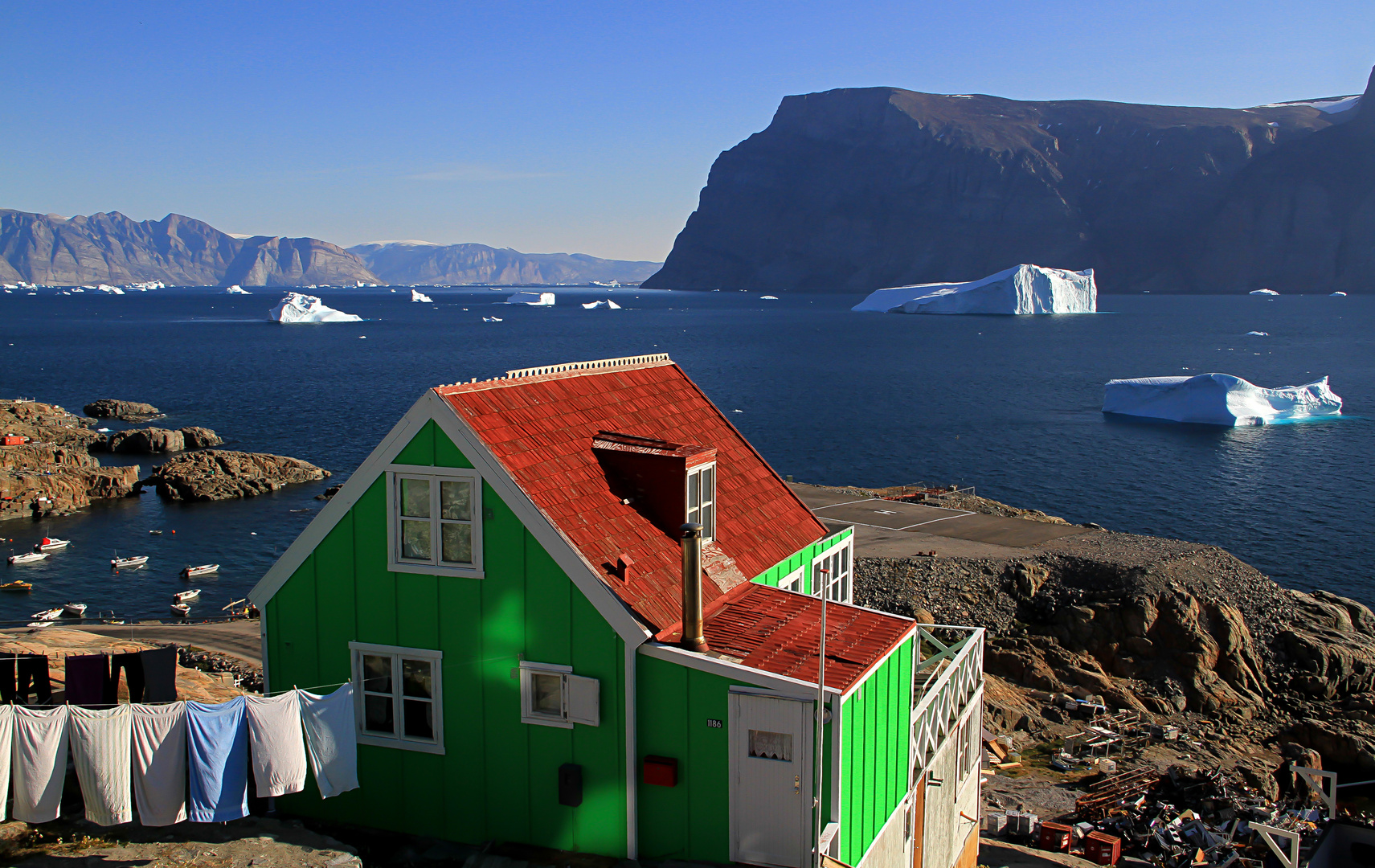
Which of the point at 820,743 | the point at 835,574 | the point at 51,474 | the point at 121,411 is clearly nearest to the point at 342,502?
the point at 820,743

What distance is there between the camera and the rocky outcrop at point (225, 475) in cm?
5512

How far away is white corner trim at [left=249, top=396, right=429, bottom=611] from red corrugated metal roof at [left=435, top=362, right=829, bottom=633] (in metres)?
0.50

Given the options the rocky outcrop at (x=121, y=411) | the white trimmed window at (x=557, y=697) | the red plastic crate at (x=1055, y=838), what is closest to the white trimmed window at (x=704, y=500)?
the white trimmed window at (x=557, y=697)

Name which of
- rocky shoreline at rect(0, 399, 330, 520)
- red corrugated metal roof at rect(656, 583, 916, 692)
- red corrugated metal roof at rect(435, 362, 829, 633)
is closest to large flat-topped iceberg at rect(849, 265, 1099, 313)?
rocky shoreline at rect(0, 399, 330, 520)

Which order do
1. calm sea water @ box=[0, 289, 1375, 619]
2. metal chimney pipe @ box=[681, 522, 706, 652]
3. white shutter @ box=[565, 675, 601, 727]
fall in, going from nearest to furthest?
metal chimney pipe @ box=[681, 522, 706, 652] < white shutter @ box=[565, 675, 601, 727] < calm sea water @ box=[0, 289, 1375, 619]

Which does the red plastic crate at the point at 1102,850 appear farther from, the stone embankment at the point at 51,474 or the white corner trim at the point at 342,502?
the stone embankment at the point at 51,474

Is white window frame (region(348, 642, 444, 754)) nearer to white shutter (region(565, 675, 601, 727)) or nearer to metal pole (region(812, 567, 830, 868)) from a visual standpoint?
white shutter (region(565, 675, 601, 727))

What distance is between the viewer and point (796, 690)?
9977 millimetres

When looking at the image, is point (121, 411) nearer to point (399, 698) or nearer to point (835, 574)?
point (835, 574)

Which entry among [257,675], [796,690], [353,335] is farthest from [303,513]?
[353,335]

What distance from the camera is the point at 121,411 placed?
8425 centimetres

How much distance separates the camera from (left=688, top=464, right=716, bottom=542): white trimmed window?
42.4 feet

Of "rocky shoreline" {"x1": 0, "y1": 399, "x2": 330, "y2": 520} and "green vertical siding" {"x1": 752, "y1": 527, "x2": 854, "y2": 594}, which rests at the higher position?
"green vertical siding" {"x1": 752, "y1": 527, "x2": 854, "y2": 594}

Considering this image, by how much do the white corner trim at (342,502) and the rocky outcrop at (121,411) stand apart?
80.6 m
